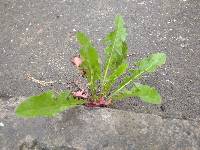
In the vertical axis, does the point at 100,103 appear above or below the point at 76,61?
below

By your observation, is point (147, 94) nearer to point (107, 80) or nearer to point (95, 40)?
point (107, 80)

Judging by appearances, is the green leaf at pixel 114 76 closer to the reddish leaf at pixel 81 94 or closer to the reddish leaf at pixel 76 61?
the reddish leaf at pixel 81 94

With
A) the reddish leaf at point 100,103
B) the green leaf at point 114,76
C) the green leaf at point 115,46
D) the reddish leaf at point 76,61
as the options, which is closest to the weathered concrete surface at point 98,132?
the reddish leaf at point 100,103

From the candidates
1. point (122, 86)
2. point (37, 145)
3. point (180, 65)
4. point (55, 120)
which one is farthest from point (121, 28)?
point (37, 145)

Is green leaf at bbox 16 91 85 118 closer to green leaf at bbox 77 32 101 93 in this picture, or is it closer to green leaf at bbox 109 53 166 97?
green leaf at bbox 77 32 101 93

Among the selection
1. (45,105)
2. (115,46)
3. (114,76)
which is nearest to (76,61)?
(115,46)

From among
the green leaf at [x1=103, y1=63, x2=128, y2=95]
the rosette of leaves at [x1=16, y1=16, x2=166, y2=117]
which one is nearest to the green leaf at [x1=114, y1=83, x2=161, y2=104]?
the rosette of leaves at [x1=16, y1=16, x2=166, y2=117]
